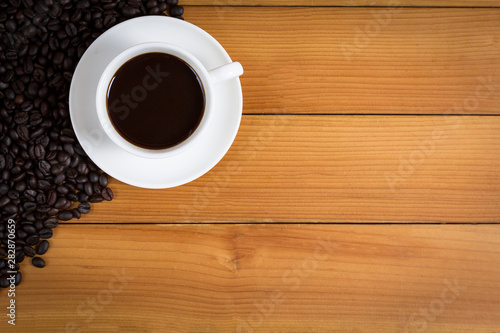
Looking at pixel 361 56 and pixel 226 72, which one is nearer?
pixel 226 72

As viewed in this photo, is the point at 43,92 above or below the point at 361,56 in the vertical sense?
below

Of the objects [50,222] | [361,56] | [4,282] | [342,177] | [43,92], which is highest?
[361,56]

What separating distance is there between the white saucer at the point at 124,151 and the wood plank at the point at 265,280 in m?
0.20

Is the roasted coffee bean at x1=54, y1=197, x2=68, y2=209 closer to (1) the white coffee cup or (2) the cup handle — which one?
(1) the white coffee cup

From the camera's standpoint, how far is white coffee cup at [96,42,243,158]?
74 centimetres

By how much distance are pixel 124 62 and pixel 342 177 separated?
0.54 m

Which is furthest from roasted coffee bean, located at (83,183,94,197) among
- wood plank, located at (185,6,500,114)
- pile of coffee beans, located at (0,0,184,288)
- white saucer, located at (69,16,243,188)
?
wood plank, located at (185,6,500,114)

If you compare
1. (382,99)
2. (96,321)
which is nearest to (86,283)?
(96,321)

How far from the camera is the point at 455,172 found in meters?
1.02

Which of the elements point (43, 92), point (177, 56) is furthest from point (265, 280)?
point (43, 92)

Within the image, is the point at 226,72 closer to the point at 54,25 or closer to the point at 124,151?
the point at 124,151

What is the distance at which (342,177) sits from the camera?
1.01 metres

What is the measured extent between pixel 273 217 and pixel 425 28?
56cm

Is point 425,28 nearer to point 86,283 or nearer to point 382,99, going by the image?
point 382,99
